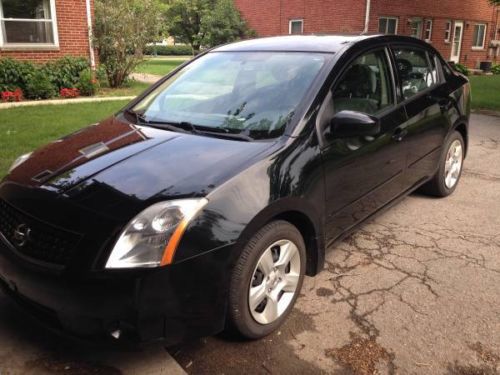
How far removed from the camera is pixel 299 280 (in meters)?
2.94

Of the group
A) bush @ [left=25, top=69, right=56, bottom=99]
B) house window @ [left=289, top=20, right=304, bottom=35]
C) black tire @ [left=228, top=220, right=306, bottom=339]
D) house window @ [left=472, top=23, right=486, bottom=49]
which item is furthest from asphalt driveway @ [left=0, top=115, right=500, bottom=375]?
house window @ [left=472, top=23, right=486, bottom=49]

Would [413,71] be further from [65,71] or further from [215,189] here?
[65,71]

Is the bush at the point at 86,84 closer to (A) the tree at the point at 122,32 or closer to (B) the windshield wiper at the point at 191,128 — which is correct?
(A) the tree at the point at 122,32

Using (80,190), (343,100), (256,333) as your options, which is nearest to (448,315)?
(256,333)

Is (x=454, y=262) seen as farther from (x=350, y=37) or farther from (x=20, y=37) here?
(x=20, y=37)

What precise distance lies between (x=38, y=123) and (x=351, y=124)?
249 inches

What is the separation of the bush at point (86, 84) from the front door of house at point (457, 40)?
19227 mm

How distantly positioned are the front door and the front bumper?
1.12 m

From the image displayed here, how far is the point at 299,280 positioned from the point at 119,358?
1.12m

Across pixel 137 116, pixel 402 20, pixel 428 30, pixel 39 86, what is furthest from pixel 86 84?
pixel 428 30

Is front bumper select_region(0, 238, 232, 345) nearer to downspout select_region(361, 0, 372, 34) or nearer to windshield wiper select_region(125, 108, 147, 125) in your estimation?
windshield wiper select_region(125, 108, 147, 125)

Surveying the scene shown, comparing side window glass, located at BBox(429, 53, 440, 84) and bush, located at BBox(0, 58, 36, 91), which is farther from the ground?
side window glass, located at BBox(429, 53, 440, 84)

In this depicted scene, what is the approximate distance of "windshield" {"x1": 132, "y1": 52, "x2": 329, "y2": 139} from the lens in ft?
10.1

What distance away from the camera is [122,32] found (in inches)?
495
